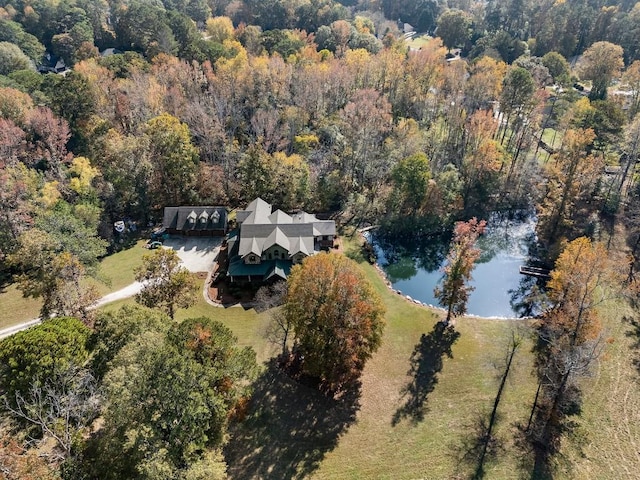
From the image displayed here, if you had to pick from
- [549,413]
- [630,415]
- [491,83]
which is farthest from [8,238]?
[491,83]

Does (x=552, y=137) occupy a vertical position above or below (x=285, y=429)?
above

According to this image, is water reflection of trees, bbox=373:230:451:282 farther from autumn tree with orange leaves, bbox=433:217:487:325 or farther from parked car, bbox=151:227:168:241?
parked car, bbox=151:227:168:241

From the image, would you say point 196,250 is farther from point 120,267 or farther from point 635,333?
point 635,333

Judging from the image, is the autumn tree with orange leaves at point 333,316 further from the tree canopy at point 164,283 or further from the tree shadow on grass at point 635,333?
the tree shadow on grass at point 635,333

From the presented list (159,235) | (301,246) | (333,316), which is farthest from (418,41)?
(333,316)

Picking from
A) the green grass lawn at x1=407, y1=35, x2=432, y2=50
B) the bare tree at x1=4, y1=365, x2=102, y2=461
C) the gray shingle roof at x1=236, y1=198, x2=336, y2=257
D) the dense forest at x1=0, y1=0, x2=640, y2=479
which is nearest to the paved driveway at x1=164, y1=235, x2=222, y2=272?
the gray shingle roof at x1=236, y1=198, x2=336, y2=257

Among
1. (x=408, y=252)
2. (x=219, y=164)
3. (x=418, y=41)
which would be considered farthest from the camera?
(x=418, y=41)

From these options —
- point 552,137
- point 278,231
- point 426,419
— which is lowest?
point 426,419
